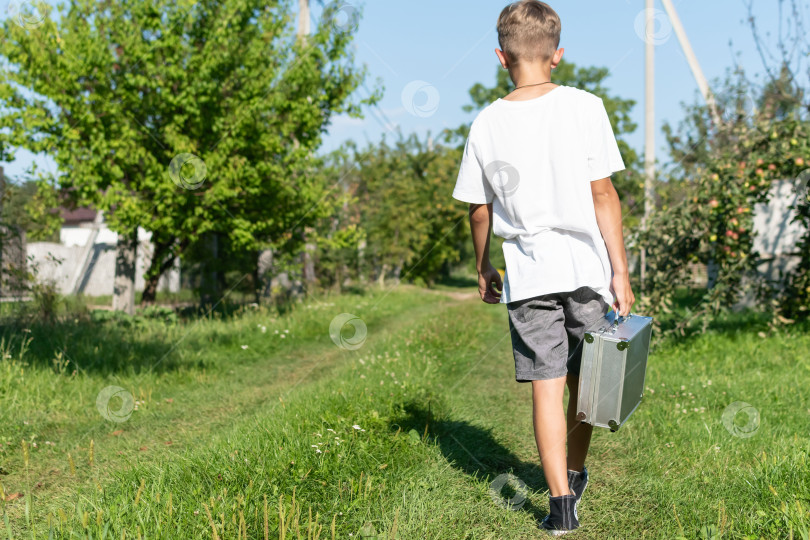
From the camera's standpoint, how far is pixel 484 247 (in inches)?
101

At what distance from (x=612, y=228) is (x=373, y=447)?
5.38 feet

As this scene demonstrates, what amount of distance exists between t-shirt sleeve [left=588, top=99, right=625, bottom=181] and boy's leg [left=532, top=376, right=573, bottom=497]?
0.79m

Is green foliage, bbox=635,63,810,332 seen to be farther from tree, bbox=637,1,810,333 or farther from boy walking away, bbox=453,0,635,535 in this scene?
boy walking away, bbox=453,0,635,535

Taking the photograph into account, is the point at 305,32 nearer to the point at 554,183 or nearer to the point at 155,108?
the point at 155,108

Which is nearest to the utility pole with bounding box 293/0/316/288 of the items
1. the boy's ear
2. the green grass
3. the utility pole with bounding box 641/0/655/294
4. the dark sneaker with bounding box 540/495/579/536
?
the green grass

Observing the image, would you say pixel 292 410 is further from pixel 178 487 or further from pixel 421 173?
pixel 421 173

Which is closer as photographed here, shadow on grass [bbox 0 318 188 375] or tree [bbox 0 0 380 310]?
shadow on grass [bbox 0 318 188 375]

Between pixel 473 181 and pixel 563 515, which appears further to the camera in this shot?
pixel 473 181

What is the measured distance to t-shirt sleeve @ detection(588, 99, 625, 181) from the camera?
2359 mm

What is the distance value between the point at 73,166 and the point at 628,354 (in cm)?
842

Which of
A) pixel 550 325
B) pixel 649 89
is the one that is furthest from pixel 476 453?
pixel 649 89

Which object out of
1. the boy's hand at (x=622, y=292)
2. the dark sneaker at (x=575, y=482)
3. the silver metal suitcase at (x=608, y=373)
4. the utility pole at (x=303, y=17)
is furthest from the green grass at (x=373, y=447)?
the utility pole at (x=303, y=17)

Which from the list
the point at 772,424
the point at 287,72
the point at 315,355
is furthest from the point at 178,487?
the point at 287,72

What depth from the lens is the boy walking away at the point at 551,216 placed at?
2.36 meters
